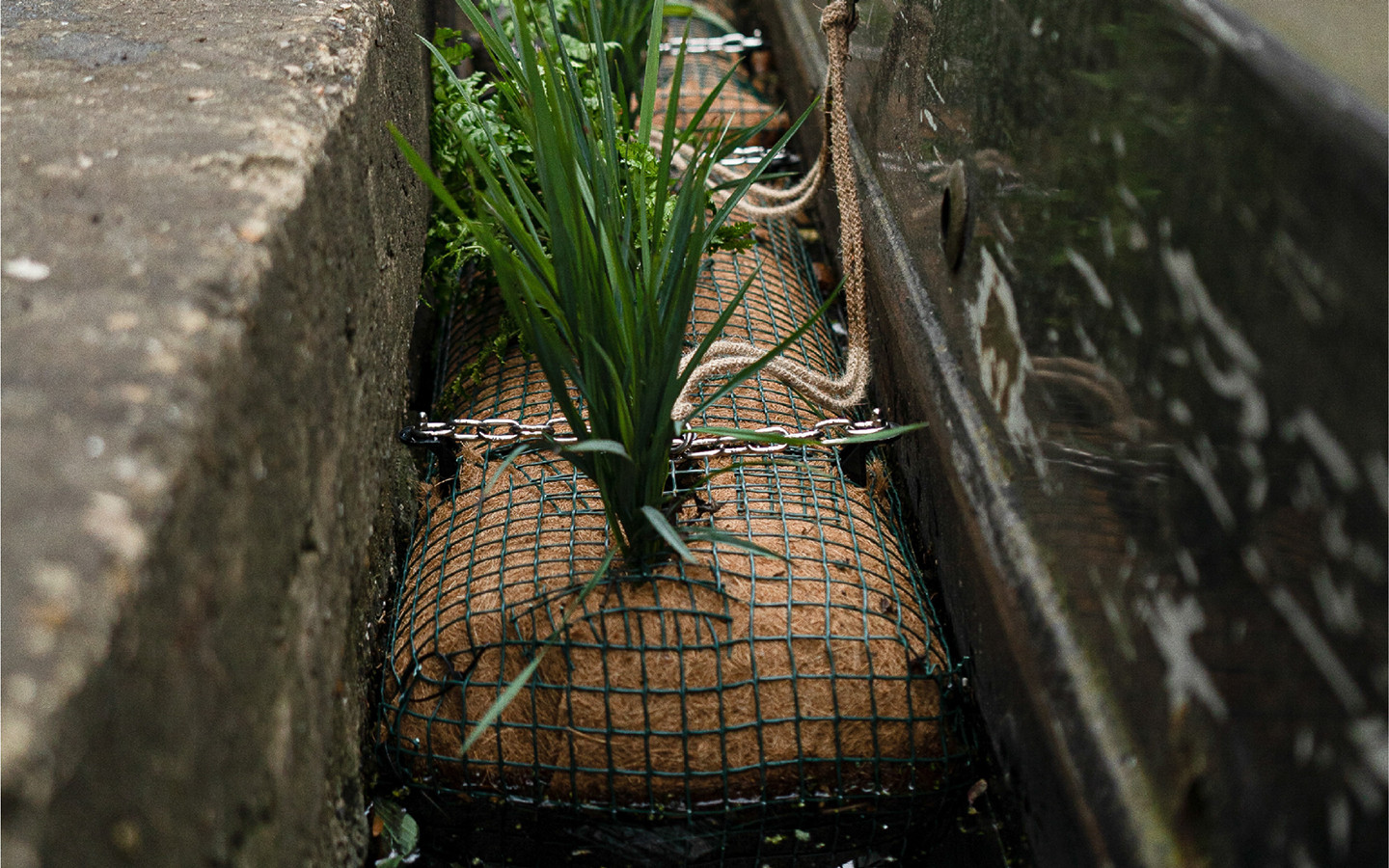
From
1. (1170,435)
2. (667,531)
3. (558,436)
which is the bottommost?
(558,436)

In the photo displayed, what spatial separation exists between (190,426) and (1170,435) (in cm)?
96

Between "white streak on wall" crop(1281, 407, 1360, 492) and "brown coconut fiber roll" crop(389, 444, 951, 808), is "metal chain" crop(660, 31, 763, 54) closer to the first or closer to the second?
"brown coconut fiber roll" crop(389, 444, 951, 808)

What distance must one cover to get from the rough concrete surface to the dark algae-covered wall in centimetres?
93

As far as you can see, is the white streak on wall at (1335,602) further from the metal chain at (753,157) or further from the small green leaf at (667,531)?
the metal chain at (753,157)

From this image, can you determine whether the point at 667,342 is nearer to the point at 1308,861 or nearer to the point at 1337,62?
the point at 1337,62

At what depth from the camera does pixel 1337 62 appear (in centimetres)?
107

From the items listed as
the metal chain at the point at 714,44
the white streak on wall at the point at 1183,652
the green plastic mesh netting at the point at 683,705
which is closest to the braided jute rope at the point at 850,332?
the green plastic mesh netting at the point at 683,705

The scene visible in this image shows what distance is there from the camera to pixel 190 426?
96cm

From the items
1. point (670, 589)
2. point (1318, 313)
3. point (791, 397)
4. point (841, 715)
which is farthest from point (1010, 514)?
point (791, 397)

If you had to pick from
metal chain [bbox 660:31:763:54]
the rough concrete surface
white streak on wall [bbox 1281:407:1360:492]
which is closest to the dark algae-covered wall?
white streak on wall [bbox 1281:407:1360:492]

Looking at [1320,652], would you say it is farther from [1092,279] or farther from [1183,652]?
[1092,279]

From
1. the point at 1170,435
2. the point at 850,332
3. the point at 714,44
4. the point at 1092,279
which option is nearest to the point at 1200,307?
the point at 1170,435

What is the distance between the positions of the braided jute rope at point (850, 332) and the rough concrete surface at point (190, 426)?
676mm

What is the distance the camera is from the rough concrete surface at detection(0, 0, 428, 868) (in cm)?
80
